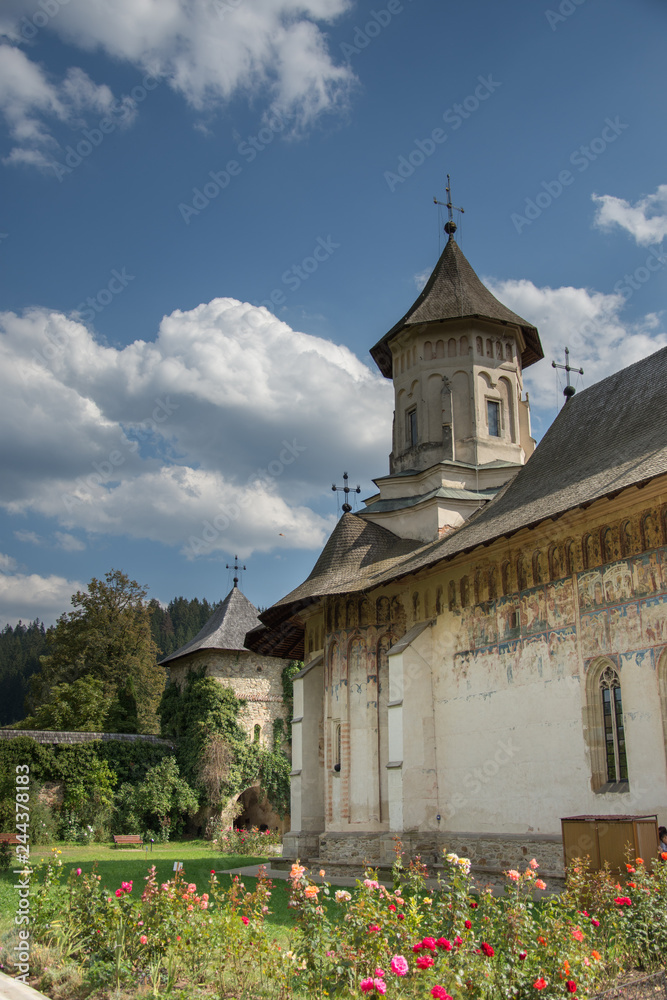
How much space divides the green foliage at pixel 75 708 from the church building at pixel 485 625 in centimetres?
1351

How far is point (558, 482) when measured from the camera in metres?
14.2

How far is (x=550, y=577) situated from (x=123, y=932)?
27.6 feet

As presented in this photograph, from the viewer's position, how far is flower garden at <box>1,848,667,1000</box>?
5.36m

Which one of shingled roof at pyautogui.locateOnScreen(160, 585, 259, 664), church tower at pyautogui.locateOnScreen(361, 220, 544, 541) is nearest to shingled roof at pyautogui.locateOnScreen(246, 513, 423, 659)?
church tower at pyautogui.locateOnScreen(361, 220, 544, 541)

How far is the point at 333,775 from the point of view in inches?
678

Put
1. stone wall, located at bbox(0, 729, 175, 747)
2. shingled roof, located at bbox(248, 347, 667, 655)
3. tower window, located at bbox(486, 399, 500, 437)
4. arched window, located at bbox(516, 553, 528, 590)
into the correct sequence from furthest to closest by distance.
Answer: stone wall, located at bbox(0, 729, 175, 747) → tower window, located at bbox(486, 399, 500, 437) → arched window, located at bbox(516, 553, 528, 590) → shingled roof, located at bbox(248, 347, 667, 655)

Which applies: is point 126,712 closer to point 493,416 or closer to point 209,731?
point 209,731

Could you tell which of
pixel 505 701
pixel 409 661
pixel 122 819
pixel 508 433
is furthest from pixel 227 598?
pixel 505 701

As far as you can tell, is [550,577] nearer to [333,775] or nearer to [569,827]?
[569,827]

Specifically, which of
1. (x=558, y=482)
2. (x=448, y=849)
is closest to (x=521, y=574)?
(x=558, y=482)

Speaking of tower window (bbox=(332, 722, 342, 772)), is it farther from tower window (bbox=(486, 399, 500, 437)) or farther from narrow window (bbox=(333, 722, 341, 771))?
tower window (bbox=(486, 399, 500, 437))

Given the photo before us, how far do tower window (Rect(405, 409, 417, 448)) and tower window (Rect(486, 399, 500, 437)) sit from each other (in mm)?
2056

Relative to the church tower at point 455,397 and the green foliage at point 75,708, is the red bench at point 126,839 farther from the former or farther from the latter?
the church tower at point 455,397

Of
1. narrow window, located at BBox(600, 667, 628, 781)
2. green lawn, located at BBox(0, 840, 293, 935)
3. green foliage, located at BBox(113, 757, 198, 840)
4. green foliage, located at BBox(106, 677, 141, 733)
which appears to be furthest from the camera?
green foliage, located at BBox(106, 677, 141, 733)
